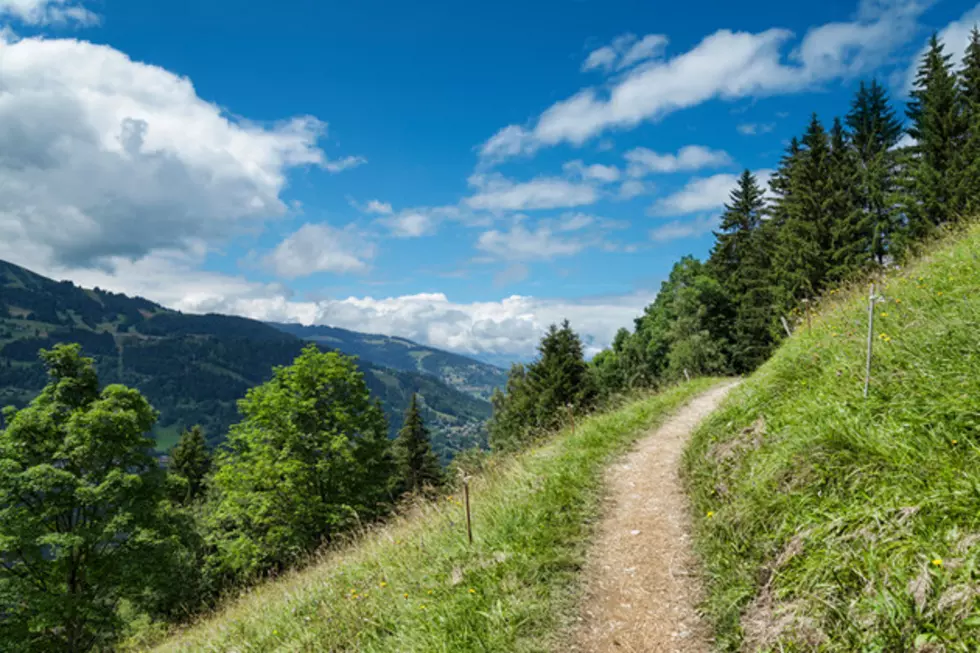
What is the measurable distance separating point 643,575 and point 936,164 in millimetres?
41603

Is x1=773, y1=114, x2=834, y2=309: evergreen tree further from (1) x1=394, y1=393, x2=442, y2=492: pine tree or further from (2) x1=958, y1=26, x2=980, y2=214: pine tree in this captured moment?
(1) x1=394, y1=393, x2=442, y2=492: pine tree

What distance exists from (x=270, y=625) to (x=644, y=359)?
5047cm

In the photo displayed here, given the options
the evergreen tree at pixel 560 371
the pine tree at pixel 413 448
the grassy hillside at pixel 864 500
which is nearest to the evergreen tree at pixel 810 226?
the evergreen tree at pixel 560 371

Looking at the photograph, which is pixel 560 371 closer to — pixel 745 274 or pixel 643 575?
pixel 745 274

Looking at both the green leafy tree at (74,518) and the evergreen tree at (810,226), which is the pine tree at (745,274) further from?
the green leafy tree at (74,518)

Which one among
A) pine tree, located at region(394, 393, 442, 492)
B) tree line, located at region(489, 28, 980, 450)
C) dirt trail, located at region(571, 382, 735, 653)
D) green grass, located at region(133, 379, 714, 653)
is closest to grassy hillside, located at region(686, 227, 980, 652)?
dirt trail, located at region(571, 382, 735, 653)

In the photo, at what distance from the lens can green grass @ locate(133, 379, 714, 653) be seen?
16.0ft

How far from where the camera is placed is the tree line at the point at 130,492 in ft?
49.4

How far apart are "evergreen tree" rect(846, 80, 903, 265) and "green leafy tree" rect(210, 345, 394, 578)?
35370 millimetres

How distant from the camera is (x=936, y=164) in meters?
31.3

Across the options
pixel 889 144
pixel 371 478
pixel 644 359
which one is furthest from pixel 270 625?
pixel 889 144

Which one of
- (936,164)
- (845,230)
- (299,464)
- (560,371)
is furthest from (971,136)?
(299,464)

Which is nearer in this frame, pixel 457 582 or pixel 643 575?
pixel 643 575

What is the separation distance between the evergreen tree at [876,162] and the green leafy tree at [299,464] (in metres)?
35.4
